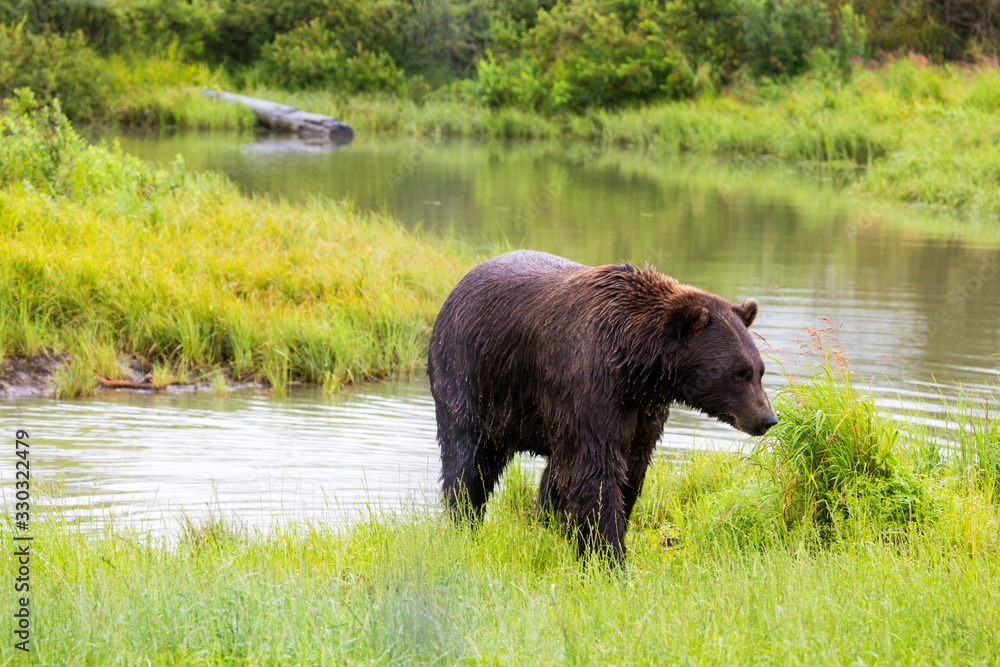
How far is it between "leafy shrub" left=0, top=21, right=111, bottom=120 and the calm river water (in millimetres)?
4430

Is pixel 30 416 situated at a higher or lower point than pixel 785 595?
lower

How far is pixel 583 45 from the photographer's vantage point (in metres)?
38.6

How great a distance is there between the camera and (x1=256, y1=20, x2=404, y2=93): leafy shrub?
140 feet

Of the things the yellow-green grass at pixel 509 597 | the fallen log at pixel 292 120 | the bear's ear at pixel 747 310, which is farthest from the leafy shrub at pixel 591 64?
the yellow-green grass at pixel 509 597

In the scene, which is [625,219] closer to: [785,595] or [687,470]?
[687,470]

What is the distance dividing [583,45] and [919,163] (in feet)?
60.9

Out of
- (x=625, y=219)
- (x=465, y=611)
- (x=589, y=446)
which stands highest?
(x=589, y=446)

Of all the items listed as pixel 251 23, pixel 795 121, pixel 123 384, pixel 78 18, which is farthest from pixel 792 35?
pixel 123 384

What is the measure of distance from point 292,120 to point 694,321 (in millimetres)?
33945

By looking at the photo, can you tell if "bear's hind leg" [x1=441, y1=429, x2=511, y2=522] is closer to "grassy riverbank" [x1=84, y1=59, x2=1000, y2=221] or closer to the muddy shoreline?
the muddy shoreline

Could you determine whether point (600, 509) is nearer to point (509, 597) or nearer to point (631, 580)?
point (631, 580)

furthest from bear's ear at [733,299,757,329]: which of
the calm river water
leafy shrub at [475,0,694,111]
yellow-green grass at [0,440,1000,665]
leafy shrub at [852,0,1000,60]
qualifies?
leafy shrub at [852,0,1000,60]

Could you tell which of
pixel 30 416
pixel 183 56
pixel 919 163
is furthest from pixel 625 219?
pixel 183 56

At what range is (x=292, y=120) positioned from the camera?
36.4 m
